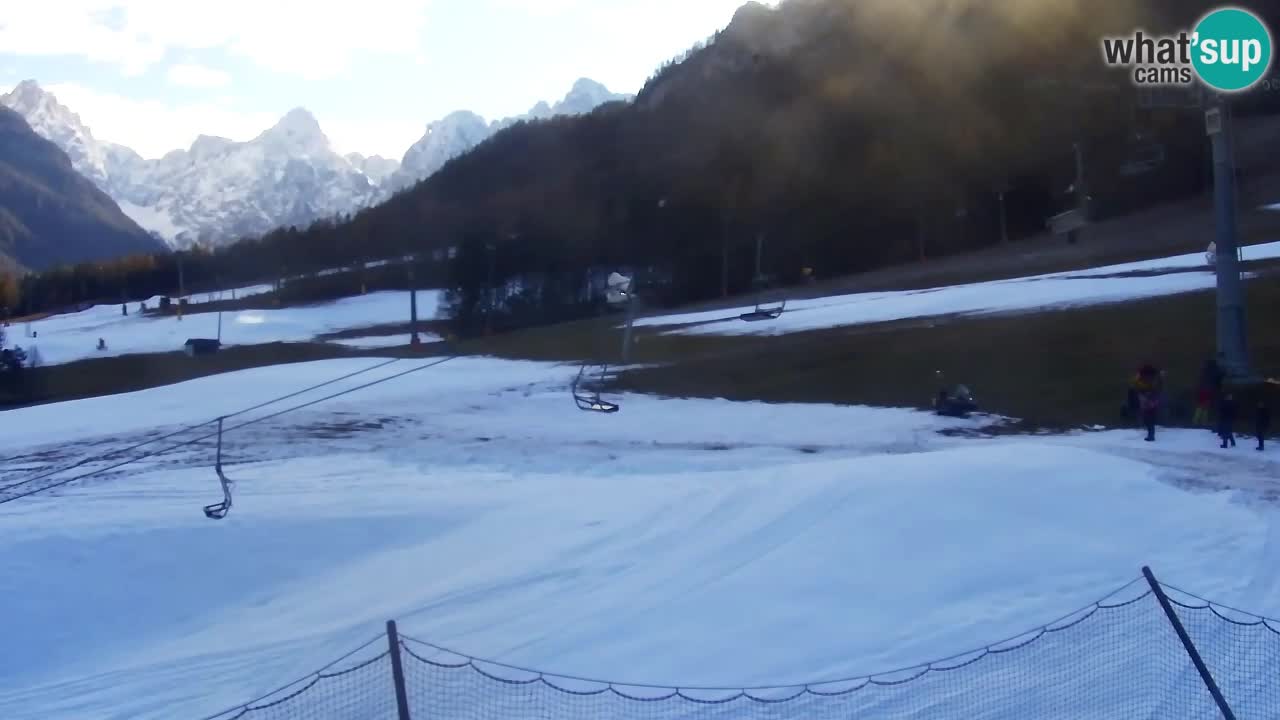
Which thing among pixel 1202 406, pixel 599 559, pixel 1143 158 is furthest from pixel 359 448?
pixel 1143 158

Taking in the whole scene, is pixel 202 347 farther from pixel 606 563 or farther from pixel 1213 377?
pixel 606 563

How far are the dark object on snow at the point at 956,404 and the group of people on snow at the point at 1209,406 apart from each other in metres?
2.94

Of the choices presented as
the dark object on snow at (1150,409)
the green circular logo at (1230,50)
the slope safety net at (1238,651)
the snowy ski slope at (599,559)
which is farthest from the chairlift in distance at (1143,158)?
the slope safety net at (1238,651)

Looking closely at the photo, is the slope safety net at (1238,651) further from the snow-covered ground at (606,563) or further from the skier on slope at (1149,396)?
the skier on slope at (1149,396)

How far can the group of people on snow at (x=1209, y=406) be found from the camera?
15578 millimetres

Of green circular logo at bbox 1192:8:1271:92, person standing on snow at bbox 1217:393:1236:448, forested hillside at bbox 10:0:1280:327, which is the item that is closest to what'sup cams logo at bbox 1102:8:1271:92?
green circular logo at bbox 1192:8:1271:92

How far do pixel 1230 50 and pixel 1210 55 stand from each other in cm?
185

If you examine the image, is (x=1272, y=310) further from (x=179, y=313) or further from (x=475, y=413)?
(x=179, y=313)

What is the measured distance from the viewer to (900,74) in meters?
78.1

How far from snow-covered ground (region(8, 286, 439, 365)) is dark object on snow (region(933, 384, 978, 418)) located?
37.1 m

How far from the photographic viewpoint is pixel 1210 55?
19312 millimetres

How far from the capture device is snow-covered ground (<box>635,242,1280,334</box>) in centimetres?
3136

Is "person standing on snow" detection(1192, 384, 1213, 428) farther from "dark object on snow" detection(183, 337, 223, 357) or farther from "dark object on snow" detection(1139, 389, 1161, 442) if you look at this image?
"dark object on snow" detection(183, 337, 223, 357)

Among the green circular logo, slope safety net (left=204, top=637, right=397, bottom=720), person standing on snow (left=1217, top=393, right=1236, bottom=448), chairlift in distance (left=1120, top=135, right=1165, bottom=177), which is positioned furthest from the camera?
chairlift in distance (left=1120, top=135, right=1165, bottom=177)
